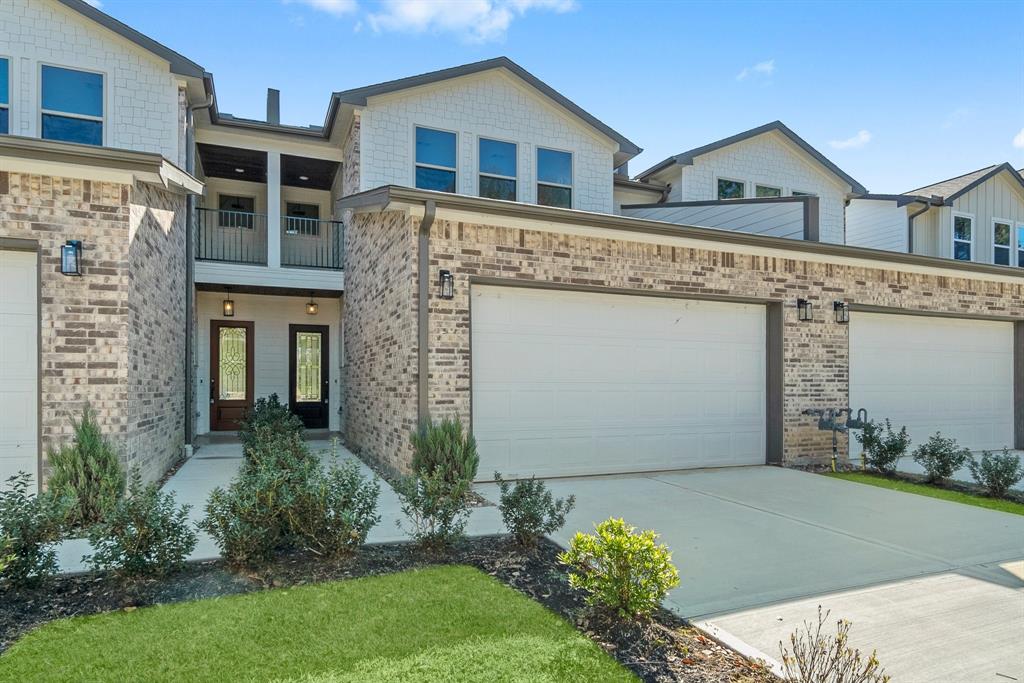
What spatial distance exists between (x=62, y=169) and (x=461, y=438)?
15.7ft

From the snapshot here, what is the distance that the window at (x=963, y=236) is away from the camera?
1557 cm

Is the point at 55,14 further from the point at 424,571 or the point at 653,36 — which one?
the point at 424,571

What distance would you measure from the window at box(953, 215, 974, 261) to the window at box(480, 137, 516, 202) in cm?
1172

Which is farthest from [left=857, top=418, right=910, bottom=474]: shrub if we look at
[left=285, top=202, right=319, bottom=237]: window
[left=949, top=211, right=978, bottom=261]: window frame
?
[left=285, top=202, right=319, bottom=237]: window

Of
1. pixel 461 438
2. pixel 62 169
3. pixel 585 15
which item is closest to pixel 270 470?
pixel 461 438

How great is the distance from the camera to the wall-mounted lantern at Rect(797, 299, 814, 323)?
9.73 metres

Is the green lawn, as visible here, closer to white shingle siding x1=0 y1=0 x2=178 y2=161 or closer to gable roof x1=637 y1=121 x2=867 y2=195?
gable roof x1=637 y1=121 x2=867 y2=195

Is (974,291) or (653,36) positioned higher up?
(653,36)

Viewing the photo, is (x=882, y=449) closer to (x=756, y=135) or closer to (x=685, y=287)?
(x=685, y=287)

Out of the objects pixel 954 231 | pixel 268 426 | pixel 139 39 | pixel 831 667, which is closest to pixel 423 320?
pixel 268 426

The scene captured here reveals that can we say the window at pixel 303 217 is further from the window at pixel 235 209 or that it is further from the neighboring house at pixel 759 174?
the neighboring house at pixel 759 174

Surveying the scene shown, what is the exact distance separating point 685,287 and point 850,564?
4.92 meters

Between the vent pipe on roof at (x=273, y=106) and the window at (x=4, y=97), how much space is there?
528cm

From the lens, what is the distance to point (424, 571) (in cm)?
453
